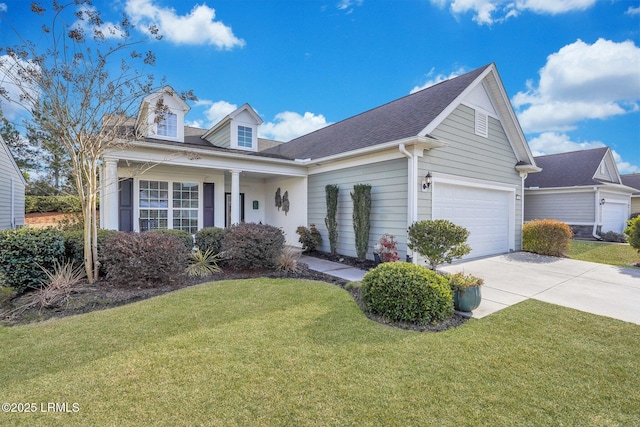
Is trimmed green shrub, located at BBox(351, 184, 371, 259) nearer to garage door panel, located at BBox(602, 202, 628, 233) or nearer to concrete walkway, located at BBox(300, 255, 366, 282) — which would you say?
concrete walkway, located at BBox(300, 255, 366, 282)

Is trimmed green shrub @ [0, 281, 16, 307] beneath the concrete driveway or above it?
above

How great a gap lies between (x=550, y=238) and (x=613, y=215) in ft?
35.4

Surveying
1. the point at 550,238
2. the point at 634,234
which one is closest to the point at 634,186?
the point at 634,234

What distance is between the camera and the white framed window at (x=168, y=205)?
986cm

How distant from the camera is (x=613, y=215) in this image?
16.2 metres

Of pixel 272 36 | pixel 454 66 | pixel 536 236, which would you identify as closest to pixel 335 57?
pixel 272 36

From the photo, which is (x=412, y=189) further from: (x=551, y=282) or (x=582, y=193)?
(x=582, y=193)

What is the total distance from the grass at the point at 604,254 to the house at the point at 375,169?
88.8 inches

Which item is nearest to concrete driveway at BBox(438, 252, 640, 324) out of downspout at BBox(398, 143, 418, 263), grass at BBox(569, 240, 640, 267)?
grass at BBox(569, 240, 640, 267)

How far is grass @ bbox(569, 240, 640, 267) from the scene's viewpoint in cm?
939

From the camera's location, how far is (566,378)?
2.84 m

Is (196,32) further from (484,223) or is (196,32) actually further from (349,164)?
(484,223)

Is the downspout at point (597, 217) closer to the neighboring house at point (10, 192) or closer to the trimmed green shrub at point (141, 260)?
the trimmed green shrub at point (141, 260)

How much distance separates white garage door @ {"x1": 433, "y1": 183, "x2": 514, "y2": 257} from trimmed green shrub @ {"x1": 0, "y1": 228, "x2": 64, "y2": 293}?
8808mm
